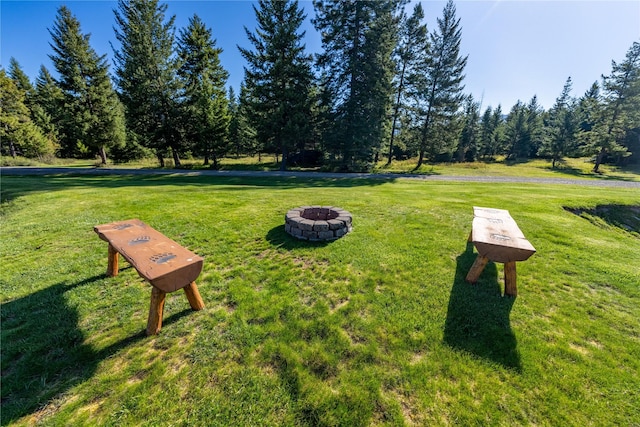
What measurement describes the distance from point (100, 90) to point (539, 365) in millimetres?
31838

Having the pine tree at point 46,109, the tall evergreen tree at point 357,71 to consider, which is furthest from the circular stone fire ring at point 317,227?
the pine tree at point 46,109

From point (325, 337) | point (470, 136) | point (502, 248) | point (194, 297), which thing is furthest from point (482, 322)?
point (470, 136)

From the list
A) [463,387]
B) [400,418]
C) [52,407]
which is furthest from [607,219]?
[52,407]

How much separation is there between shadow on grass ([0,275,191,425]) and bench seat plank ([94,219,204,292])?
2.51 feet

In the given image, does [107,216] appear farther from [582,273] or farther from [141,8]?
[141,8]

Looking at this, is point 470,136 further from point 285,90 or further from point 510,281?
point 510,281

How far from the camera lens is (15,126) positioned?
24500 millimetres

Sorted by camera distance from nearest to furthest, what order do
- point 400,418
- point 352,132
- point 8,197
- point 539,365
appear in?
point 400,418, point 539,365, point 8,197, point 352,132

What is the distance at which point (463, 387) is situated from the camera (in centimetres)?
225

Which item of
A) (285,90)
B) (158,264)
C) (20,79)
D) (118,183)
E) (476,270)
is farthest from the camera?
Answer: (20,79)

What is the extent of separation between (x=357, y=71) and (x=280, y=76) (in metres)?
5.85

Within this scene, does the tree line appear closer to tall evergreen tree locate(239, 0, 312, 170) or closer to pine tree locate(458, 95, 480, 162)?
tall evergreen tree locate(239, 0, 312, 170)

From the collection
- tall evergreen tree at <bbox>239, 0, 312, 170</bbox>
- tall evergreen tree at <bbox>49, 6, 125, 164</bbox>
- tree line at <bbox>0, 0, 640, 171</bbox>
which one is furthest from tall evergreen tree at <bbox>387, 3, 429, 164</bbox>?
tall evergreen tree at <bbox>49, 6, 125, 164</bbox>

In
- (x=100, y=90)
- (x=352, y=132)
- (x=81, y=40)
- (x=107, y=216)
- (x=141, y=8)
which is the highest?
(x=141, y=8)
